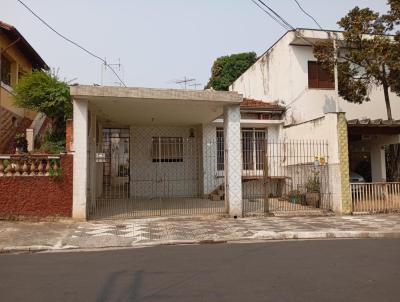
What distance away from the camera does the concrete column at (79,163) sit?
31.9 feet

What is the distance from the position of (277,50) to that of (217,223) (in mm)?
9666

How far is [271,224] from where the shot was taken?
9.68m

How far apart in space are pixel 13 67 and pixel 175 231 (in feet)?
37.7

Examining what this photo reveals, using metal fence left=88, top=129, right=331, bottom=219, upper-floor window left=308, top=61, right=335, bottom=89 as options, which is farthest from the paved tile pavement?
upper-floor window left=308, top=61, right=335, bottom=89

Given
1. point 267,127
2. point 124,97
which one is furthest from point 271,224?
point 267,127

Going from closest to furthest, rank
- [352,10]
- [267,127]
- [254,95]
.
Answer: [352,10] < [267,127] < [254,95]

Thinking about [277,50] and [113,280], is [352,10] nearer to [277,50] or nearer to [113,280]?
[277,50]

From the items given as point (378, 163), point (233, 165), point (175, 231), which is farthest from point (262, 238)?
point (378, 163)

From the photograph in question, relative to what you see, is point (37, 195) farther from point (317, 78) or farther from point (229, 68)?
point (229, 68)

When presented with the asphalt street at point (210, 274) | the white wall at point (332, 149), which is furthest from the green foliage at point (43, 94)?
the white wall at point (332, 149)

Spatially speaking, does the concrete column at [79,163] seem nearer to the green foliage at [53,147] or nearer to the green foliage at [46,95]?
the green foliage at [53,147]

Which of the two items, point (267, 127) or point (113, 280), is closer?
point (113, 280)

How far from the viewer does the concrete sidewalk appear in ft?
25.3

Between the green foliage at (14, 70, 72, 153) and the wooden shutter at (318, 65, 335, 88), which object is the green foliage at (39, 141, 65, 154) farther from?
the wooden shutter at (318, 65, 335, 88)
